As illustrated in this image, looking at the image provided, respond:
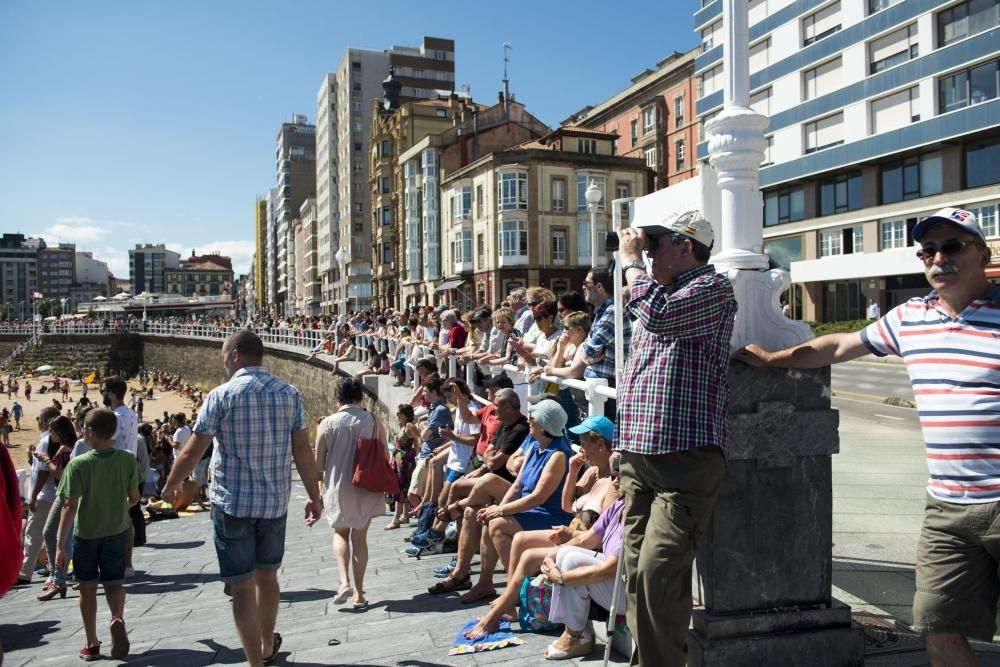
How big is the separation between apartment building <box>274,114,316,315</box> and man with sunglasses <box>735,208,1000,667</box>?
129 metres

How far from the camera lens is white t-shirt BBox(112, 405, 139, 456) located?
7387mm

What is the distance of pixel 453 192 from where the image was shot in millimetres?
51156

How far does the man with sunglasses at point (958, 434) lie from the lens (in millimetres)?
2516

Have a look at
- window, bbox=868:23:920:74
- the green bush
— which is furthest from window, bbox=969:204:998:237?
window, bbox=868:23:920:74

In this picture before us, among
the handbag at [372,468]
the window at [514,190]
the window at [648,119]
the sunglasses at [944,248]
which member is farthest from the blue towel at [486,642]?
the window at [648,119]

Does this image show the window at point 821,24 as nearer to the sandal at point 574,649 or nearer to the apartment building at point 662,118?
the apartment building at point 662,118

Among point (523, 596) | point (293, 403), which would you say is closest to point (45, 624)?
point (293, 403)

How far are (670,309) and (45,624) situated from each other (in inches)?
247

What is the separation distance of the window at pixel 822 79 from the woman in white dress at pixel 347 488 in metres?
34.5

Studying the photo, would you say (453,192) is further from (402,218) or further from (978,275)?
(978,275)

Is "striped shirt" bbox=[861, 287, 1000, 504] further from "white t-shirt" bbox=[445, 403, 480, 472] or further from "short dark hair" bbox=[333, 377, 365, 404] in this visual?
"white t-shirt" bbox=[445, 403, 480, 472]

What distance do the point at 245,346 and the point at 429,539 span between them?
3489 millimetres

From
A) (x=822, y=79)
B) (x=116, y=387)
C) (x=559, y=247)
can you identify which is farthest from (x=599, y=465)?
(x=559, y=247)

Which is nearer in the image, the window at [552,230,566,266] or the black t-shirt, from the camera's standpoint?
the black t-shirt
